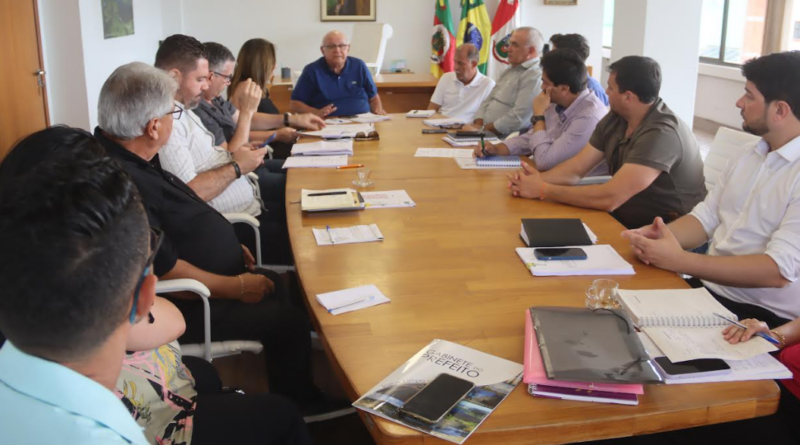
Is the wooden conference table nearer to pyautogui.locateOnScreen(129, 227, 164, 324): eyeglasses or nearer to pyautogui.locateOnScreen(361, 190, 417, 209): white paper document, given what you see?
pyautogui.locateOnScreen(361, 190, 417, 209): white paper document

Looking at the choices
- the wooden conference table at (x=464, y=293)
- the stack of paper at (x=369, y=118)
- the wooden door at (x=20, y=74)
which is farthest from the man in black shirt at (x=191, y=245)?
the wooden door at (x=20, y=74)

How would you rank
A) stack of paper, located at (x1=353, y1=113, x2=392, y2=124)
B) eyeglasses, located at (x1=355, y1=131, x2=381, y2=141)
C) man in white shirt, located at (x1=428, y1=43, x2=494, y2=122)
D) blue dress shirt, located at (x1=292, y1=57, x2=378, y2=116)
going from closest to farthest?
1. eyeglasses, located at (x1=355, y1=131, x2=381, y2=141)
2. stack of paper, located at (x1=353, y1=113, x2=392, y2=124)
3. man in white shirt, located at (x1=428, y1=43, x2=494, y2=122)
4. blue dress shirt, located at (x1=292, y1=57, x2=378, y2=116)

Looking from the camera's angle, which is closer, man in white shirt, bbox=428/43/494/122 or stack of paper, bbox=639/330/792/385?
stack of paper, bbox=639/330/792/385

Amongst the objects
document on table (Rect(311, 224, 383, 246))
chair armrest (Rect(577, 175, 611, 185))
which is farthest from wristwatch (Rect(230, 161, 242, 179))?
chair armrest (Rect(577, 175, 611, 185))

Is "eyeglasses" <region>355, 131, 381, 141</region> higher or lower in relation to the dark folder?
higher

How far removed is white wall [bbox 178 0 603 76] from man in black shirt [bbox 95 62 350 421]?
695 centimetres

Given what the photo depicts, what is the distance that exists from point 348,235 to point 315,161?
4.23 ft

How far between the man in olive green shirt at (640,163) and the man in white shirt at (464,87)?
2.30 m

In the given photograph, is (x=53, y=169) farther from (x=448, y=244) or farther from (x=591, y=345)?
(x=448, y=244)

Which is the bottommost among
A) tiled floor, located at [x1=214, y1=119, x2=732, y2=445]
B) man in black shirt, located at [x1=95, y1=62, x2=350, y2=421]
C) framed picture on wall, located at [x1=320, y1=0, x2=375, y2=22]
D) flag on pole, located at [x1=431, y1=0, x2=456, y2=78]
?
tiled floor, located at [x1=214, y1=119, x2=732, y2=445]

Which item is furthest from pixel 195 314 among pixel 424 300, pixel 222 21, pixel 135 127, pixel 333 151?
pixel 222 21

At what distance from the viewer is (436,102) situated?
18.4 ft

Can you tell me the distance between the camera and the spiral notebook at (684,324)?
1.47m

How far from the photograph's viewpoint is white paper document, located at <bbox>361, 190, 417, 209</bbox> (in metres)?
2.69
